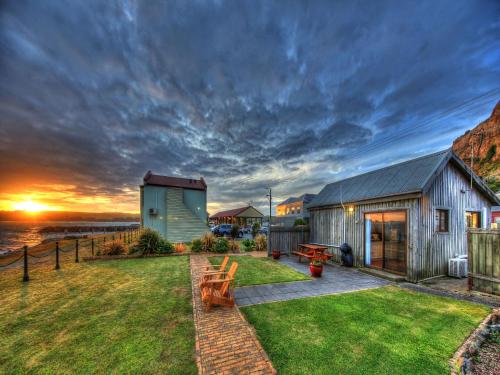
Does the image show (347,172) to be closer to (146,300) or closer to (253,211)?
(146,300)

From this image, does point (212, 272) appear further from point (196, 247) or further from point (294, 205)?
point (294, 205)

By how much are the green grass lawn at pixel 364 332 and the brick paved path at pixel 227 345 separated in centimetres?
23

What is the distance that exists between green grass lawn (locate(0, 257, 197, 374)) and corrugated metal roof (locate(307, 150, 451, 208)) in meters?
8.79

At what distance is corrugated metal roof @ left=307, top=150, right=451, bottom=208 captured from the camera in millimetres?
7752

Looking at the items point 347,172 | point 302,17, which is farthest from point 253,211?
point 302,17

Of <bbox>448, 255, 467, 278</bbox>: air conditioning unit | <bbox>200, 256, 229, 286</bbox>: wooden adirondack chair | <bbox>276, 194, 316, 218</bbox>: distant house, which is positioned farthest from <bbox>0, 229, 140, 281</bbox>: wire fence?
<bbox>276, 194, 316, 218</bbox>: distant house

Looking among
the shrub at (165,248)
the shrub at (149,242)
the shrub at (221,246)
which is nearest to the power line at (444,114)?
the shrub at (221,246)

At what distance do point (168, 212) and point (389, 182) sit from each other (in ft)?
64.3

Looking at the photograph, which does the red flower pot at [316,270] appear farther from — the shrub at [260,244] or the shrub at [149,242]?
the shrub at [149,242]

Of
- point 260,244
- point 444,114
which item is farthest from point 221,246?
point 444,114

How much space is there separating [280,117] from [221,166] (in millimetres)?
11943

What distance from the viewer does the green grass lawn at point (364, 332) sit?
3.11 meters

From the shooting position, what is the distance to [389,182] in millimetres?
9000

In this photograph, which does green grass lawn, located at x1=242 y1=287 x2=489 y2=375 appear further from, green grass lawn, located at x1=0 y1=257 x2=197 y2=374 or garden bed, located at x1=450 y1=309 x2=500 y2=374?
green grass lawn, located at x1=0 y1=257 x2=197 y2=374
